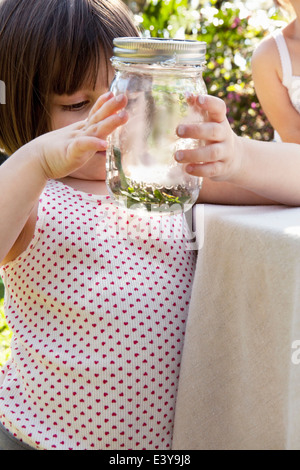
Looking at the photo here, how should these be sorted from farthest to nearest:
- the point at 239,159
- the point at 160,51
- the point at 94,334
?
the point at 94,334, the point at 239,159, the point at 160,51

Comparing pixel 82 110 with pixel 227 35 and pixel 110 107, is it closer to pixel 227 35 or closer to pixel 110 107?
pixel 110 107

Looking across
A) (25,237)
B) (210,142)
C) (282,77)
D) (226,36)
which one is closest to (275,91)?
(282,77)

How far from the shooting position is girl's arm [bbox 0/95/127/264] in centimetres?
99

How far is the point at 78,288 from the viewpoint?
129 cm

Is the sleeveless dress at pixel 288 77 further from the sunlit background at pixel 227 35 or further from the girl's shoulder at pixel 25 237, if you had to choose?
the sunlit background at pixel 227 35

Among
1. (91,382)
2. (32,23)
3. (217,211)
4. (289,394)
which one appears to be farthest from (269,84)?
(289,394)

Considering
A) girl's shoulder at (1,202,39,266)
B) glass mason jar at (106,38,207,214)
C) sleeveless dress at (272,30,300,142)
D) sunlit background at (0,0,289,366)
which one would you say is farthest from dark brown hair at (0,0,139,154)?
sunlit background at (0,0,289,366)

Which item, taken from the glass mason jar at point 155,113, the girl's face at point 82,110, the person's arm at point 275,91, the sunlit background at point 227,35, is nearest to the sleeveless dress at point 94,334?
the girl's face at point 82,110

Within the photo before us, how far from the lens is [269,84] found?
7.59ft

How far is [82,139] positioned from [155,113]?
13 centimetres

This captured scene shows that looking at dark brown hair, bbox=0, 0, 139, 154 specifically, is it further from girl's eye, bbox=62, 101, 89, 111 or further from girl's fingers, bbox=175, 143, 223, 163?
girl's fingers, bbox=175, 143, 223, 163

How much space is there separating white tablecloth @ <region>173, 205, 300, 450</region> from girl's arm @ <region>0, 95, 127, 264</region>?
9.9 inches

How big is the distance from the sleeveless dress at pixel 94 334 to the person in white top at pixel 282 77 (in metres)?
1.10

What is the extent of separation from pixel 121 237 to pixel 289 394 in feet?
1.87
